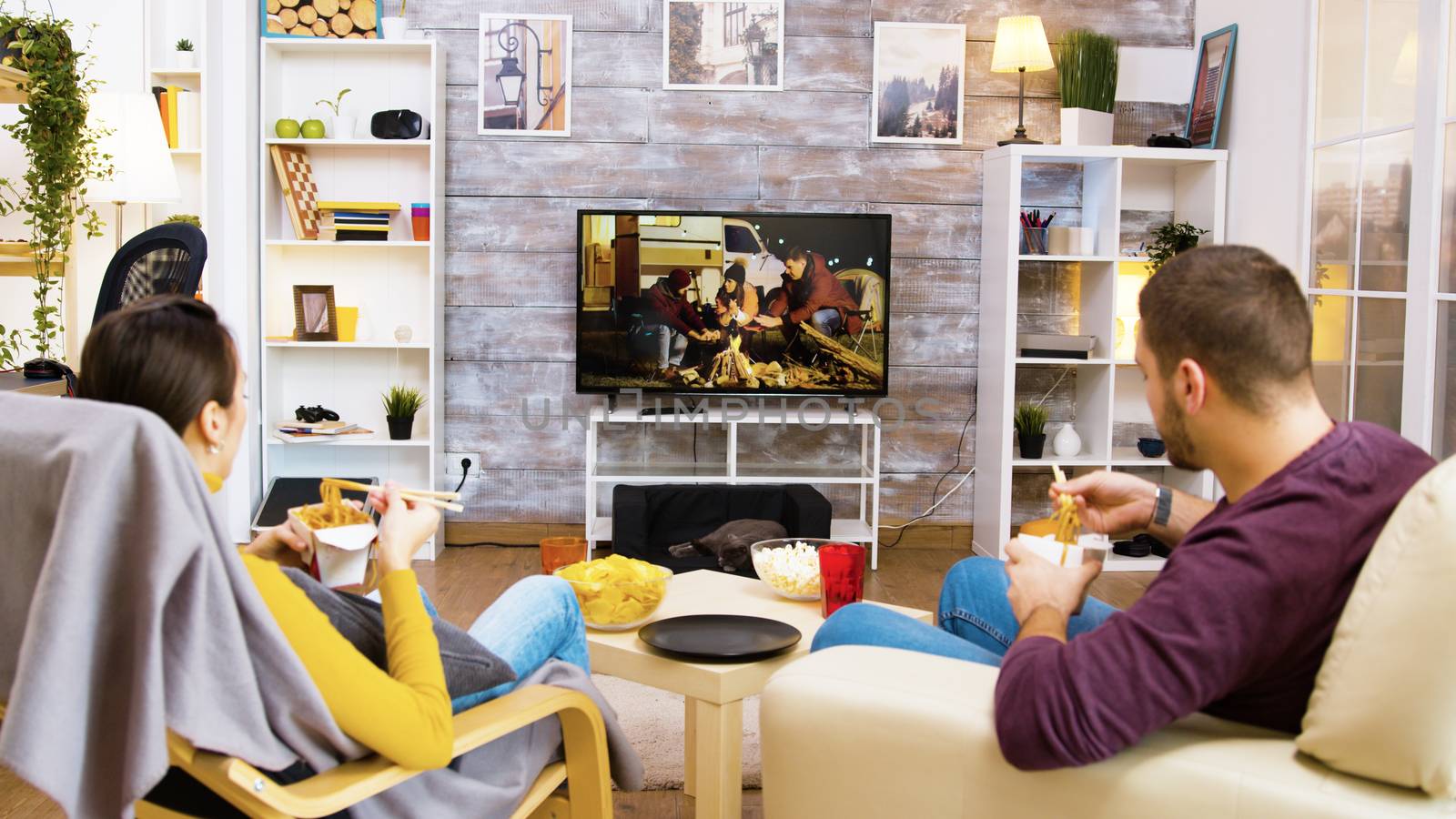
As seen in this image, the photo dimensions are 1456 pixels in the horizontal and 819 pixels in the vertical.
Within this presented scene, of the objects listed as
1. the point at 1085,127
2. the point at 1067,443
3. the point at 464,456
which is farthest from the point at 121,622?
the point at 1085,127

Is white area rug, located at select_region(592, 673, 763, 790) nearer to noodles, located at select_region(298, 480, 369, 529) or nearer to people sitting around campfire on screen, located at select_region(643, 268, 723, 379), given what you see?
noodles, located at select_region(298, 480, 369, 529)

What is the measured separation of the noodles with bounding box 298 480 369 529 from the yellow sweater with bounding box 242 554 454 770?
0.27m

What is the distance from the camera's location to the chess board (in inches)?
184

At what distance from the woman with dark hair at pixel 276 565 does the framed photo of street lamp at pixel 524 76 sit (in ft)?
11.4

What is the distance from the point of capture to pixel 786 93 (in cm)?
486

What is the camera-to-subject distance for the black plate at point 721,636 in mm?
2035

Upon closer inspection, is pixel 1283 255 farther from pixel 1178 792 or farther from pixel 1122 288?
pixel 1178 792

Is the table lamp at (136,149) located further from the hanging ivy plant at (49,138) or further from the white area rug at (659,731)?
the white area rug at (659,731)

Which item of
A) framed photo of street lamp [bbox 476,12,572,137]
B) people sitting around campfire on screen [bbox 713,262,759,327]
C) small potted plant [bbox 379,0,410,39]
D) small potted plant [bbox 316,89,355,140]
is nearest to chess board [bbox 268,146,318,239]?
small potted plant [bbox 316,89,355,140]

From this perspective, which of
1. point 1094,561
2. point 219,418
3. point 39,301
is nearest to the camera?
point 219,418

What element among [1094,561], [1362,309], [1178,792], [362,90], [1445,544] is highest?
[362,90]

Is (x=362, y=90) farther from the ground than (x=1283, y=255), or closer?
farther from the ground

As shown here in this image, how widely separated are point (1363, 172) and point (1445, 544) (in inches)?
118

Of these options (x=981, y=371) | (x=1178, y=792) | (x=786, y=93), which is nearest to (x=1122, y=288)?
(x=981, y=371)
